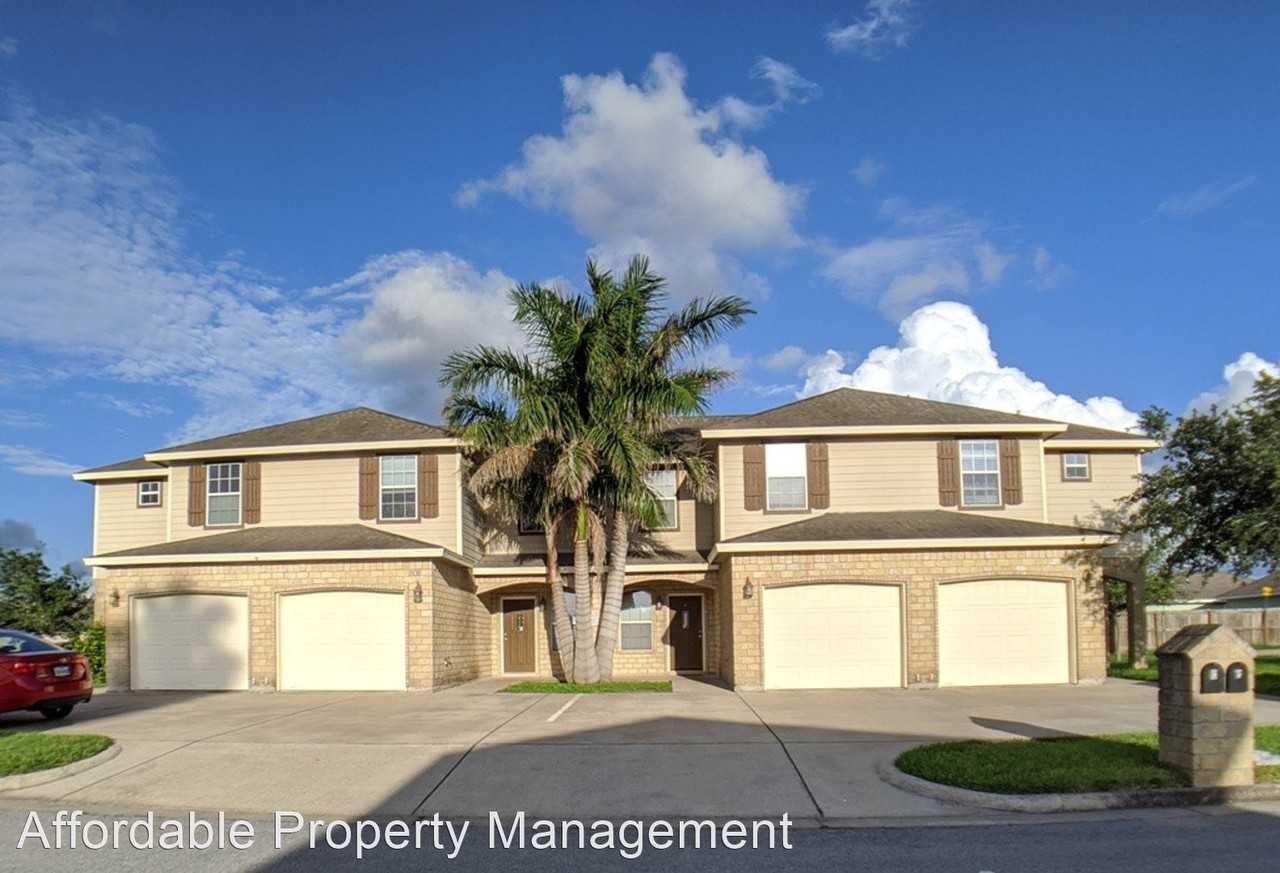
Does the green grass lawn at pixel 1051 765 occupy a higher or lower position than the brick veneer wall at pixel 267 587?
lower

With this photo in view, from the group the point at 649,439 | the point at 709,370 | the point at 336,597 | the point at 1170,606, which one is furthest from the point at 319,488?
the point at 1170,606

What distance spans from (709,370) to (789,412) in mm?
3180

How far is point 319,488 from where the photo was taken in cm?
2275

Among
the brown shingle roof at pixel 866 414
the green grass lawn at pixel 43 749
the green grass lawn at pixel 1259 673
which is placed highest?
the brown shingle roof at pixel 866 414

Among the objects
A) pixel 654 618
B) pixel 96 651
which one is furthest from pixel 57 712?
pixel 654 618

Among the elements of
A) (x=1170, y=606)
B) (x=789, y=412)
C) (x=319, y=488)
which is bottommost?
(x=1170, y=606)

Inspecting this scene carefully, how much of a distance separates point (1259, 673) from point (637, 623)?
1393 centimetres

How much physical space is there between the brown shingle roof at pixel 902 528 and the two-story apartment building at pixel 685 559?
0.29 feet

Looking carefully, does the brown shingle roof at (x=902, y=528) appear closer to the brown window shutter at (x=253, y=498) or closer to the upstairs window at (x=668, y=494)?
the upstairs window at (x=668, y=494)

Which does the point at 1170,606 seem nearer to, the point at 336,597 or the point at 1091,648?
the point at 1091,648

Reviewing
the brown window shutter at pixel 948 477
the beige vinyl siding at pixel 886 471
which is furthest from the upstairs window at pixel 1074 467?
the brown window shutter at pixel 948 477

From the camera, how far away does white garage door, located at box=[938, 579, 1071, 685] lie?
1961cm

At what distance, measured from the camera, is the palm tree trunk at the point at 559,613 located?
68.9 feet

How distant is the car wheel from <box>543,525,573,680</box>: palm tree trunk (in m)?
9.03
